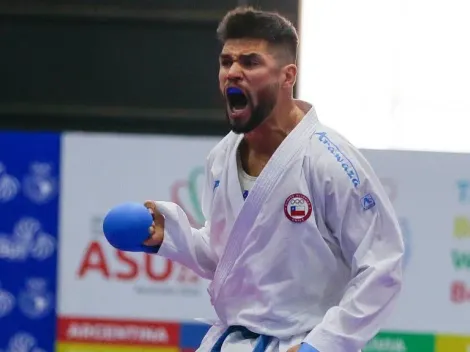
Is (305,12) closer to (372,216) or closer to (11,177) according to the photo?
(11,177)

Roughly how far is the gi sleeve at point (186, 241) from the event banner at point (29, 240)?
1989 mm

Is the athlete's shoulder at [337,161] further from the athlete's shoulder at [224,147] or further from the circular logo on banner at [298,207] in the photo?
the athlete's shoulder at [224,147]

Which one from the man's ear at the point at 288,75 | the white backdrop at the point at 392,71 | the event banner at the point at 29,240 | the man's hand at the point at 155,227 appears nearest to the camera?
the man's ear at the point at 288,75

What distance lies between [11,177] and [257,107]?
2477mm

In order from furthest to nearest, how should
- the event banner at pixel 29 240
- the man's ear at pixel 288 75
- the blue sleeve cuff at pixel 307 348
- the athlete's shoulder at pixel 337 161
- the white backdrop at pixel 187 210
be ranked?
the event banner at pixel 29 240 < the white backdrop at pixel 187 210 < the man's ear at pixel 288 75 < the athlete's shoulder at pixel 337 161 < the blue sleeve cuff at pixel 307 348

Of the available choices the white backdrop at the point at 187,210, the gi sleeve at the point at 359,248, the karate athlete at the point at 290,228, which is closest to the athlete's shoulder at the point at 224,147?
the karate athlete at the point at 290,228

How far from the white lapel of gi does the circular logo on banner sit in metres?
0.07

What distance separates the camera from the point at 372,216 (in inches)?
96.4

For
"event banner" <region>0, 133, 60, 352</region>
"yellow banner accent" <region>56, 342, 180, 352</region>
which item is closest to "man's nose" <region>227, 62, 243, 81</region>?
"event banner" <region>0, 133, 60, 352</region>

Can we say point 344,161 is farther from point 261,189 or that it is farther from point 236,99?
point 236,99

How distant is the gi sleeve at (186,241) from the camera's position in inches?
107

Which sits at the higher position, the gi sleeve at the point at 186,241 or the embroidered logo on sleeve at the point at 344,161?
the embroidered logo on sleeve at the point at 344,161

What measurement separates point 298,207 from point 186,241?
0.44 metres

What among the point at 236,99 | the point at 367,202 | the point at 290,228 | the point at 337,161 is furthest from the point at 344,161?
the point at 236,99
